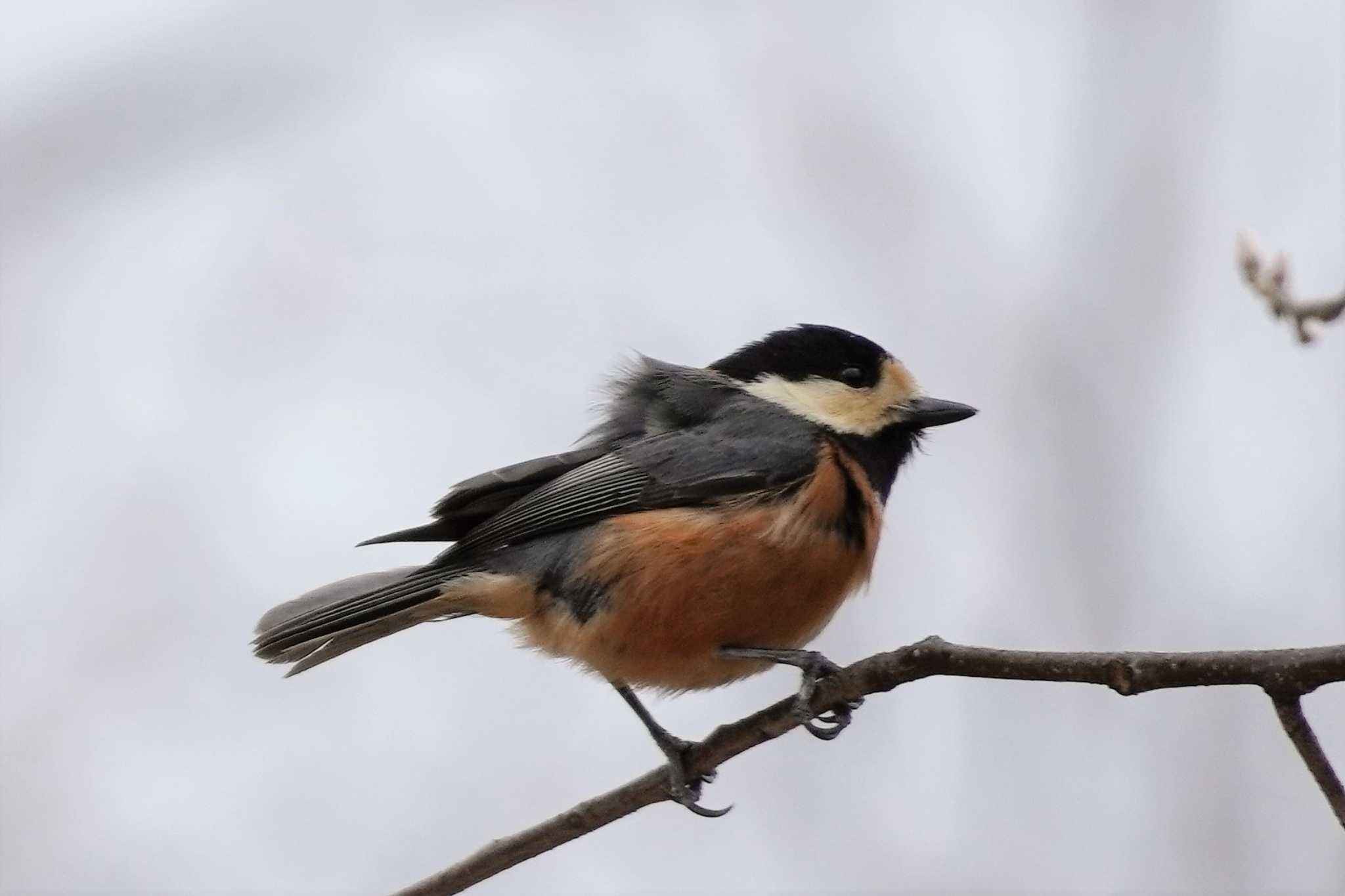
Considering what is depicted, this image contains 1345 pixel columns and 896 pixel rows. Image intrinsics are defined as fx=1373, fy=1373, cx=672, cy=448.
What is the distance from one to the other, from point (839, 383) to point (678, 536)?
0.93 meters

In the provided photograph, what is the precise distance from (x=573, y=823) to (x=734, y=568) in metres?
1.01

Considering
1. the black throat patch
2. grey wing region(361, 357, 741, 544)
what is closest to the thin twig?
the black throat patch

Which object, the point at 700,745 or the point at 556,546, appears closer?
the point at 700,745

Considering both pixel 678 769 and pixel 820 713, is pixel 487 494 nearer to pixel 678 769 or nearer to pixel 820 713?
pixel 678 769

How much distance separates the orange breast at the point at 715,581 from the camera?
161 inches

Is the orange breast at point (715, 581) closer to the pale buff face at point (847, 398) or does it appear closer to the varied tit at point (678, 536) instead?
the varied tit at point (678, 536)

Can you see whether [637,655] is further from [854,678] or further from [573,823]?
[854,678]

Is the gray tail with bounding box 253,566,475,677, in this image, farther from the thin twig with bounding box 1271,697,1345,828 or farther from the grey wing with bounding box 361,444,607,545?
the thin twig with bounding box 1271,697,1345,828

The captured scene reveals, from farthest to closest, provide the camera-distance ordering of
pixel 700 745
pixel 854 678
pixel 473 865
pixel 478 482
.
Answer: pixel 478 482
pixel 700 745
pixel 473 865
pixel 854 678

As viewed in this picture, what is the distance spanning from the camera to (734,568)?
4.09 m

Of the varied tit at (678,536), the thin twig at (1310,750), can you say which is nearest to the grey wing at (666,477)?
the varied tit at (678,536)

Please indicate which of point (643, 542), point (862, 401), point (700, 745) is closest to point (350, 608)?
point (643, 542)

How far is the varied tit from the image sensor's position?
13.5ft

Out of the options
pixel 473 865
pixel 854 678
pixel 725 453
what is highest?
pixel 725 453
